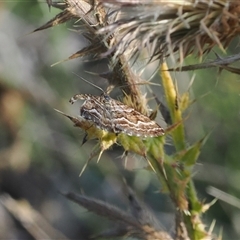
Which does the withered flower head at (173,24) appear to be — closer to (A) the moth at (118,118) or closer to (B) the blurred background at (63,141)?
(A) the moth at (118,118)

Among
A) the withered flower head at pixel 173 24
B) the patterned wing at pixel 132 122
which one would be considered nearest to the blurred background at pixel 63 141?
the patterned wing at pixel 132 122

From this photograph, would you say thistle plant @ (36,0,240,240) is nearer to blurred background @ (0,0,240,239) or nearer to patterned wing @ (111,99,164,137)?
patterned wing @ (111,99,164,137)

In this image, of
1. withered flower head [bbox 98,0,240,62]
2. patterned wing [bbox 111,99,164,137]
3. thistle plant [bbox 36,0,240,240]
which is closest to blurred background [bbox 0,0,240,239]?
thistle plant [bbox 36,0,240,240]

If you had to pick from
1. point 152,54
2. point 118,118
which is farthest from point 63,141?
point 152,54

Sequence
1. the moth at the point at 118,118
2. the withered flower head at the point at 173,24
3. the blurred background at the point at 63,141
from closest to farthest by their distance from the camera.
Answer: the withered flower head at the point at 173,24
the moth at the point at 118,118
the blurred background at the point at 63,141

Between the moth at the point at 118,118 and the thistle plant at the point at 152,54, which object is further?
the moth at the point at 118,118

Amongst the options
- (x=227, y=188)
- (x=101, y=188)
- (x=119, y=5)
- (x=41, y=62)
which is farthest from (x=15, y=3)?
(x=119, y=5)
